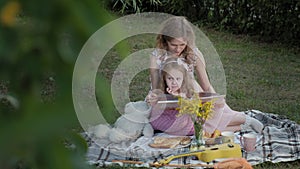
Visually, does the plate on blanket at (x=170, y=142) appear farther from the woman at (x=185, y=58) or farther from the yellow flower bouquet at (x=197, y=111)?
the woman at (x=185, y=58)

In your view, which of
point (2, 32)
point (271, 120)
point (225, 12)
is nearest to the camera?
point (2, 32)

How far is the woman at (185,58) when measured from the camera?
4.45 metres

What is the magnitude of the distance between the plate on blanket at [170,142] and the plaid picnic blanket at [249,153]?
4 centimetres

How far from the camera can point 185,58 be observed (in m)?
4.54

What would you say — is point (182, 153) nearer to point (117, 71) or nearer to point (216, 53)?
point (117, 71)

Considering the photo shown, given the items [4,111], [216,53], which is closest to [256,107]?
[216,53]

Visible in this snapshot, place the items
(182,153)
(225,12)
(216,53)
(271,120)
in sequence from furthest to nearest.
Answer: (225,12)
(216,53)
(271,120)
(182,153)

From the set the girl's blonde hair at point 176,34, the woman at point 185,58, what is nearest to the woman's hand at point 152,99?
the woman at point 185,58

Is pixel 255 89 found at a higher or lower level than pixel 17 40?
lower

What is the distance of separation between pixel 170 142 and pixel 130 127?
35 centimetres

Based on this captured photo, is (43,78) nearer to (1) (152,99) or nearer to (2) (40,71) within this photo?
(2) (40,71)

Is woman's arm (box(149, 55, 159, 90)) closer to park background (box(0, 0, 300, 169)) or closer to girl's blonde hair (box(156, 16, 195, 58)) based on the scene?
girl's blonde hair (box(156, 16, 195, 58))

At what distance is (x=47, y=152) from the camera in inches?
15.7

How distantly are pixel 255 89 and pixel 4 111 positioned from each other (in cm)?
577
